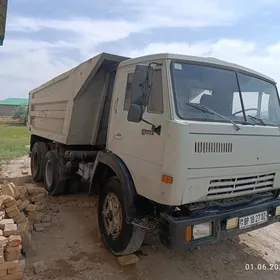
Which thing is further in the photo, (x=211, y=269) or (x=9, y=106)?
(x=9, y=106)

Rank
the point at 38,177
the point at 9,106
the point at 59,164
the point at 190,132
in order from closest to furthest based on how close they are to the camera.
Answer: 1. the point at 190,132
2. the point at 59,164
3. the point at 38,177
4. the point at 9,106

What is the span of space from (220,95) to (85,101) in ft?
8.00

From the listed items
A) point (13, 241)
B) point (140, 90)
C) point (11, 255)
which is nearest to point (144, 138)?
point (140, 90)

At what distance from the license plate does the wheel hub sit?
1.39 meters

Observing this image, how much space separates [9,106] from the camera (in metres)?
49.5

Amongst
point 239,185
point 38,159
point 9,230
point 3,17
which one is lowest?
point 9,230

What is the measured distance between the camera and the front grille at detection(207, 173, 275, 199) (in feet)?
10.0

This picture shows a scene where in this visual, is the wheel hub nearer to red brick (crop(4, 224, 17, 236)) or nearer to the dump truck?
the dump truck

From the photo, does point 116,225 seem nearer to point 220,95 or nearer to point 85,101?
point 220,95

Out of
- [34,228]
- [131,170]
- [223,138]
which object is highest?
[223,138]

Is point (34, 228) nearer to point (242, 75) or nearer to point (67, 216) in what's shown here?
point (67, 216)

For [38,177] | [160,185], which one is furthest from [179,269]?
[38,177]

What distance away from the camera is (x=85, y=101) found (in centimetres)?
494

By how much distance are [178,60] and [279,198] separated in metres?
2.19
